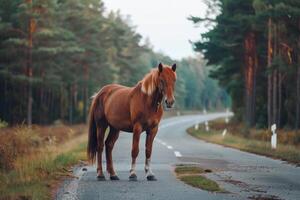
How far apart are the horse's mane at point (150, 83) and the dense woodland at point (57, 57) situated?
79.3ft

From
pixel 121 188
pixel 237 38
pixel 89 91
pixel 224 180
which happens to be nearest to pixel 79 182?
pixel 121 188

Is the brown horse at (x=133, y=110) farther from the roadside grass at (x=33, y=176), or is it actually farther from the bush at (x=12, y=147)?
the bush at (x=12, y=147)

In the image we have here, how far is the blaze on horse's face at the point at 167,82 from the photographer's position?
11.7 m

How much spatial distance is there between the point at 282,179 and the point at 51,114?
60.1 metres

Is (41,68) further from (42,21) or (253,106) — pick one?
(253,106)

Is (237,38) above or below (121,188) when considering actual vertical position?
above

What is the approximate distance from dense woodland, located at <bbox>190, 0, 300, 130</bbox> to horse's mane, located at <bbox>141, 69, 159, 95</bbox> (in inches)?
964

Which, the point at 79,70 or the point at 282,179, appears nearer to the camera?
the point at 282,179

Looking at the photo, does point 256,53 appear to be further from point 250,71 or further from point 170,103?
point 170,103

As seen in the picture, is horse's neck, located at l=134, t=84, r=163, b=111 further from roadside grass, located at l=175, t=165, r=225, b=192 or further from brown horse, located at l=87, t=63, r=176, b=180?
Result: roadside grass, located at l=175, t=165, r=225, b=192

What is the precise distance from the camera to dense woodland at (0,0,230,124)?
4903 cm

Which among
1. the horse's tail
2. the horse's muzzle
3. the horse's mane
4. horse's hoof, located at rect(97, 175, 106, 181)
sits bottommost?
horse's hoof, located at rect(97, 175, 106, 181)

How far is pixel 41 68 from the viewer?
53.1 meters

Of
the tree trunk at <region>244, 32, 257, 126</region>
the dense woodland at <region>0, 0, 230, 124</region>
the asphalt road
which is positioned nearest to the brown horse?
the asphalt road
